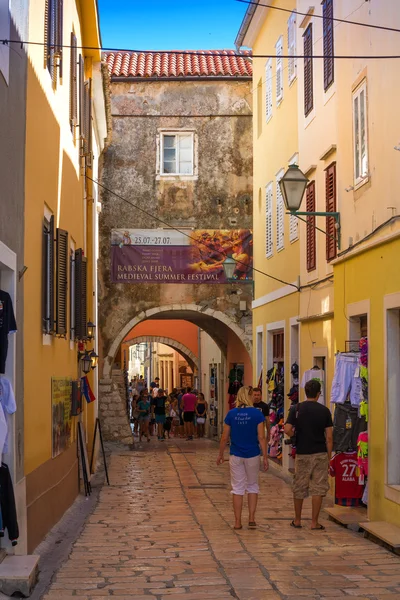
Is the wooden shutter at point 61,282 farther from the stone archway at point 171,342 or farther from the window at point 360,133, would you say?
the stone archway at point 171,342

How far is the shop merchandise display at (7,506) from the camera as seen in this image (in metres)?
8.04

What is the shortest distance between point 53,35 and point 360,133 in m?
4.01

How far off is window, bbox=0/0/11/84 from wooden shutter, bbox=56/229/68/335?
413 centimetres

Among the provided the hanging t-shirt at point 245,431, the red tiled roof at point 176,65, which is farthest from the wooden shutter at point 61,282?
the red tiled roof at point 176,65

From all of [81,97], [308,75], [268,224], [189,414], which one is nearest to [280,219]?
[268,224]

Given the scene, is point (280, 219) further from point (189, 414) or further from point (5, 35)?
point (189, 414)

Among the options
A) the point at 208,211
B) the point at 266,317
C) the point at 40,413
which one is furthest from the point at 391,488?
the point at 208,211

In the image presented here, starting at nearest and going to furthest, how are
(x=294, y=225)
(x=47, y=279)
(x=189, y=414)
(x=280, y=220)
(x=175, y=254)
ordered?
(x=47, y=279)
(x=294, y=225)
(x=280, y=220)
(x=175, y=254)
(x=189, y=414)

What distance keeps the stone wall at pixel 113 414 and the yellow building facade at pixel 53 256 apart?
10.6 m

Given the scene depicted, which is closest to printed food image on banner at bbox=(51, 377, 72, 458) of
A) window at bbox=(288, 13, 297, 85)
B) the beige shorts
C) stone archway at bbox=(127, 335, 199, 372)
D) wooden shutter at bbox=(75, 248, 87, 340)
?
wooden shutter at bbox=(75, 248, 87, 340)

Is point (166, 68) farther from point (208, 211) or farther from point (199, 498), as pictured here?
point (199, 498)

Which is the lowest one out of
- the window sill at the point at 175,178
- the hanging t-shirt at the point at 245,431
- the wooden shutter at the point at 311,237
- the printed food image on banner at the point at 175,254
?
the hanging t-shirt at the point at 245,431

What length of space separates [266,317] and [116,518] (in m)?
10.3

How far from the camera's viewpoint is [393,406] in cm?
1053
